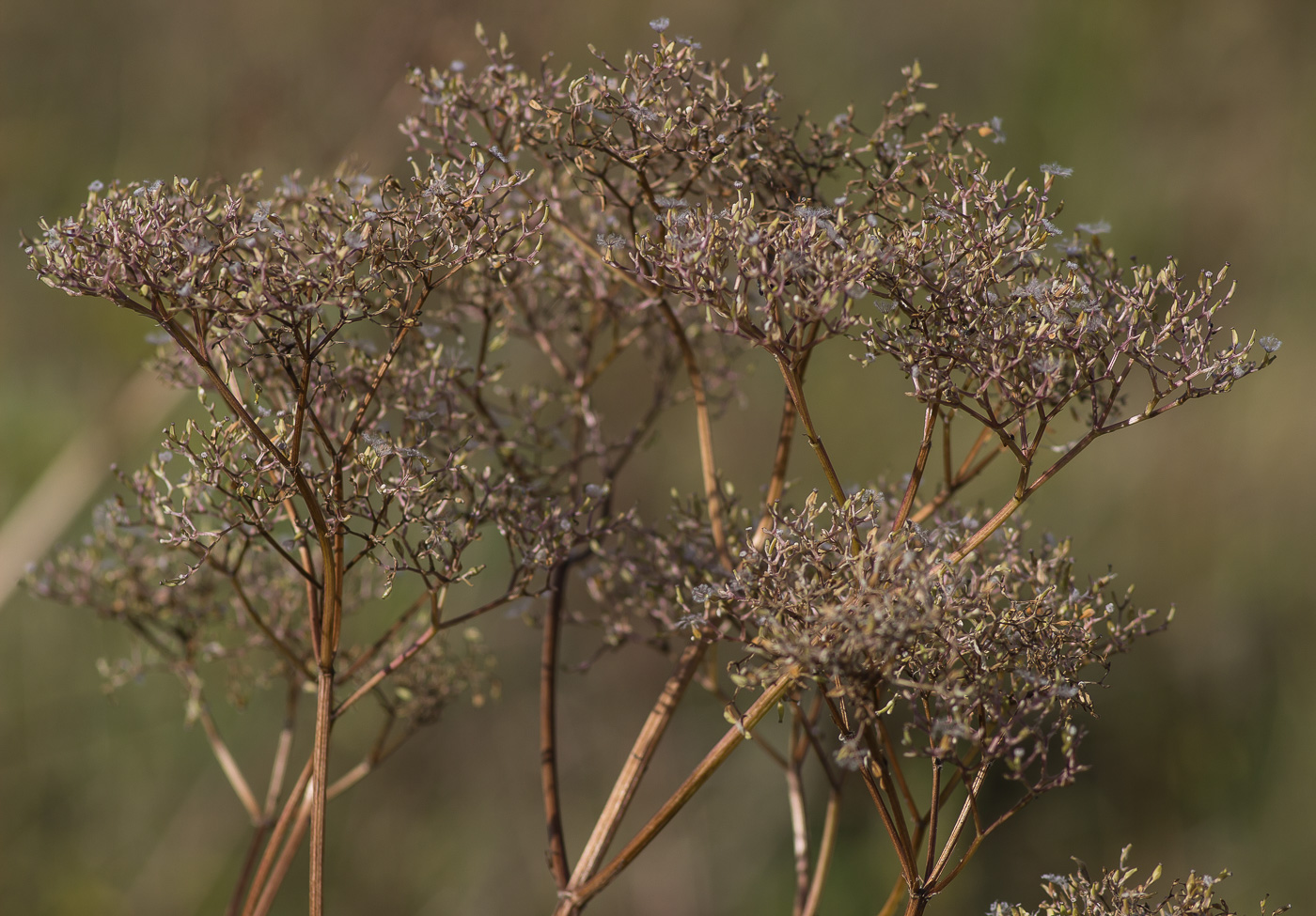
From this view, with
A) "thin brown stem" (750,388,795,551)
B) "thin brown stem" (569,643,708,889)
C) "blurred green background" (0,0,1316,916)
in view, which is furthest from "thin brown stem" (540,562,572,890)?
"blurred green background" (0,0,1316,916)

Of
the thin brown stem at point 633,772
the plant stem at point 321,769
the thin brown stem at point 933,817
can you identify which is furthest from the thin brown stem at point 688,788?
the plant stem at point 321,769

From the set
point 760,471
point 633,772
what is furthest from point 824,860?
point 760,471

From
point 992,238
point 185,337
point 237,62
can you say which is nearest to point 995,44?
point 237,62

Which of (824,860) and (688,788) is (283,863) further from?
(824,860)

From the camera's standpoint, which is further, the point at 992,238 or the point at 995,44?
the point at 995,44

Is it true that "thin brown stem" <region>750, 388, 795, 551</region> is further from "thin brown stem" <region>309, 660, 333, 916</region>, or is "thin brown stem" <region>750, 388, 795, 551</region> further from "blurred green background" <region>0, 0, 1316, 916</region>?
"blurred green background" <region>0, 0, 1316, 916</region>

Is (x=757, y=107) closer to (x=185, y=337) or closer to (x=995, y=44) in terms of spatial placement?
(x=185, y=337)

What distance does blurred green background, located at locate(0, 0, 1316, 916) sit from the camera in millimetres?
3279

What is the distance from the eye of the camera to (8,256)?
400 centimetres

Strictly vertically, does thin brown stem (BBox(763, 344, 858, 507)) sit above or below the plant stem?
above

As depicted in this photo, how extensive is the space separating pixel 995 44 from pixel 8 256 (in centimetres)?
418

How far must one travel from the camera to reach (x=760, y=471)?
440cm

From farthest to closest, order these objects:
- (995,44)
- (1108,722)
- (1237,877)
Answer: (995,44) → (1108,722) → (1237,877)

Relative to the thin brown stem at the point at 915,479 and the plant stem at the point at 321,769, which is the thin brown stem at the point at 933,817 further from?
the plant stem at the point at 321,769
